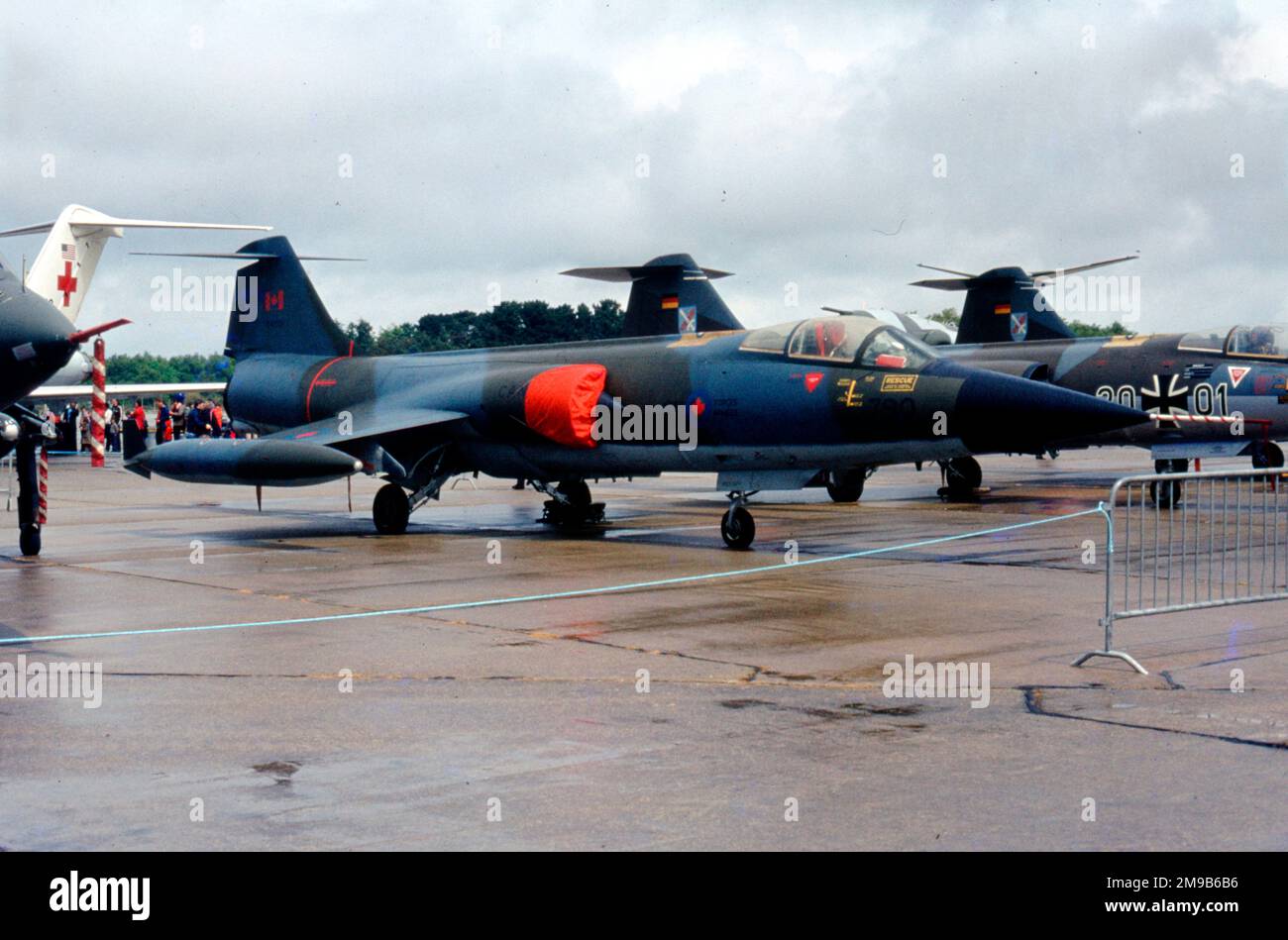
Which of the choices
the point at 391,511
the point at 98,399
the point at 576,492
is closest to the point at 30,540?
the point at 98,399

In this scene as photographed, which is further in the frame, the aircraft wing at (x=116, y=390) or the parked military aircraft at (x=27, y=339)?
the aircraft wing at (x=116, y=390)

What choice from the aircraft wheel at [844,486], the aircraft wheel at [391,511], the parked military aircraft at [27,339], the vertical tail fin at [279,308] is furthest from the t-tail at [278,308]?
the parked military aircraft at [27,339]

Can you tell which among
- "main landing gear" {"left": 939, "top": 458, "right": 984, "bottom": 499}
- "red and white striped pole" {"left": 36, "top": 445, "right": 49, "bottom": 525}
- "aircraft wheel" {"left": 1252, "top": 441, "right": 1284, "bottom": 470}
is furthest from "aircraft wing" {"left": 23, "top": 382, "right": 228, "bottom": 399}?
"aircraft wheel" {"left": 1252, "top": 441, "right": 1284, "bottom": 470}

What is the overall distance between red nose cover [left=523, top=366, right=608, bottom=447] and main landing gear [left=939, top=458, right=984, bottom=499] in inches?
332

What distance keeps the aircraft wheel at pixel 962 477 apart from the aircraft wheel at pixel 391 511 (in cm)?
965

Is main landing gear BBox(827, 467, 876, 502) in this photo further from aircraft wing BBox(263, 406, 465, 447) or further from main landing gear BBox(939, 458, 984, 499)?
aircraft wing BBox(263, 406, 465, 447)

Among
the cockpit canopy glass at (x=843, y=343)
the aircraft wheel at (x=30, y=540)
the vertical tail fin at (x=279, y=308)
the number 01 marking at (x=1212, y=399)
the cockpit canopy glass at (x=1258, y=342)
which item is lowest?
the aircraft wheel at (x=30, y=540)

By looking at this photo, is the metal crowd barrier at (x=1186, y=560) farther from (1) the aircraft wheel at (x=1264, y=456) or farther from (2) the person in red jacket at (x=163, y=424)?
(2) the person in red jacket at (x=163, y=424)

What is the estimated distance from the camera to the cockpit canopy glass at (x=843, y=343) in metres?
14.5

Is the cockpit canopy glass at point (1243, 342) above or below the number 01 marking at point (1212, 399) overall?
above

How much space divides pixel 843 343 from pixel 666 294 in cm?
881

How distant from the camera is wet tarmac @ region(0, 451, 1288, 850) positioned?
17.1 ft

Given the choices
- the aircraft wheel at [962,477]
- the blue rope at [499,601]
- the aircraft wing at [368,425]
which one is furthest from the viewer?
the aircraft wheel at [962,477]
